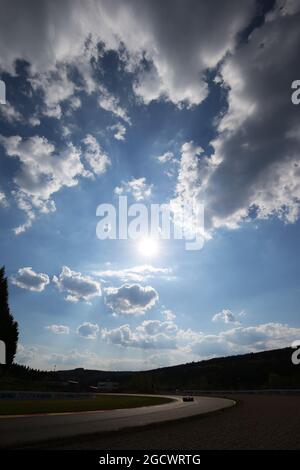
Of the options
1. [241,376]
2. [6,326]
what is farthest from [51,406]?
[241,376]

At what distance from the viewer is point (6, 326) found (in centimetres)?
6638

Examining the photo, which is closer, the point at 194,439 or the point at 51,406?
the point at 194,439

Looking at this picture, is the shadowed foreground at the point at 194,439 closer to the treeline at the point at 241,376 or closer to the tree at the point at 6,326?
the tree at the point at 6,326

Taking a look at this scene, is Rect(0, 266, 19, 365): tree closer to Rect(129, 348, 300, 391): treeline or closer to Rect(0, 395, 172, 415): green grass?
Rect(0, 395, 172, 415): green grass

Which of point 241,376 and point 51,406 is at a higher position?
point 241,376

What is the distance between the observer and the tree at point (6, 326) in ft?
216

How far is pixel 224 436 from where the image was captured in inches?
570

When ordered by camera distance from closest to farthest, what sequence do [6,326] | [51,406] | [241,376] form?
[51,406], [6,326], [241,376]

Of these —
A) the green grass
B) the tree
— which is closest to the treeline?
the tree

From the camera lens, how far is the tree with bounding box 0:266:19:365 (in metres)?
65.9

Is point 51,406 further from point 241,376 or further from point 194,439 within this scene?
point 241,376

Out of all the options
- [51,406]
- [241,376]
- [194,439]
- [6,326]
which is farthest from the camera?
[241,376]
